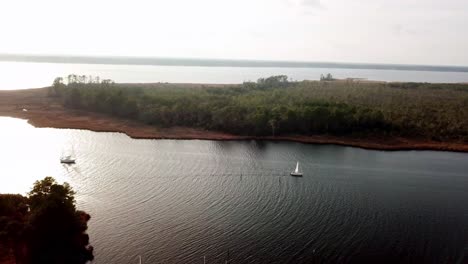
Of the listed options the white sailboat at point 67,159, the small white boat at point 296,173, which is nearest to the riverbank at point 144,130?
the white sailboat at point 67,159

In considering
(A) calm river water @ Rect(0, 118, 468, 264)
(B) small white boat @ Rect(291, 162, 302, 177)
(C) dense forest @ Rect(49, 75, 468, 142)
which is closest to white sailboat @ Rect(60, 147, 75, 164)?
(A) calm river water @ Rect(0, 118, 468, 264)

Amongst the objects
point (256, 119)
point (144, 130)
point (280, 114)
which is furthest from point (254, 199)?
point (144, 130)

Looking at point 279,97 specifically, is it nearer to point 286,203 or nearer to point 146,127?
point 146,127

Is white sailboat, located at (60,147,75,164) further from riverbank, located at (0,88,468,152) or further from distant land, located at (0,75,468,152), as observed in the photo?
distant land, located at (0,75,468,152)

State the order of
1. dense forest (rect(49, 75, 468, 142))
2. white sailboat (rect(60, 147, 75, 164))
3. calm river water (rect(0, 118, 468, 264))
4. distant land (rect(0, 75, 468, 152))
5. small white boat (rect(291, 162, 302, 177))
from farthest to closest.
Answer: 1. dense forest (rect(49, 75, 468, 142))
2. distant land (rect(0, 75, 468, 152))
3. white sailboat (rect(60, 147, 75, 164))
4. small white boat (rect(291, 162, 302, 177))
5. calm river water (rect(0, 118, 468, 264))

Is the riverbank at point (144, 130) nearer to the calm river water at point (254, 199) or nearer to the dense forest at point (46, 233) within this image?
the calm river water at point (254, 199)

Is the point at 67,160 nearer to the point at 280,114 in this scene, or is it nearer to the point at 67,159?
the point at 67,159

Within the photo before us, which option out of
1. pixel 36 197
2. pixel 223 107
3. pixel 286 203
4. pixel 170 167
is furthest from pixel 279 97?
pixel 36 197
